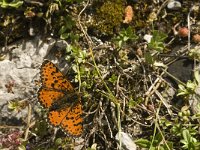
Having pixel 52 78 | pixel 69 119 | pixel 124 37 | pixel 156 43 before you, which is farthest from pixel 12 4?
pixel 156 43

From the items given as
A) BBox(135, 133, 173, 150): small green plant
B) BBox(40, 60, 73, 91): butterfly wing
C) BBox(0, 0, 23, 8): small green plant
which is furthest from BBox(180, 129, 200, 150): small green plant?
BBox(0, 0, 23, 8): small green plant

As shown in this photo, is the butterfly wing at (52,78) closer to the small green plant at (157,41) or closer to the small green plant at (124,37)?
the small green plant at (124,37)

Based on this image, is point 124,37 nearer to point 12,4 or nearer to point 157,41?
point 157,41

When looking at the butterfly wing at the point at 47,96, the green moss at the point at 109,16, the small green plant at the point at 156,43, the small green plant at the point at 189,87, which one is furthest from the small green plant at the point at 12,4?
the small green plant at the point at 189,87

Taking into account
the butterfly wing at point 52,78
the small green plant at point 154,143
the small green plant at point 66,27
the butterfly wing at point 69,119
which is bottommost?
the small green plant at point 154,143

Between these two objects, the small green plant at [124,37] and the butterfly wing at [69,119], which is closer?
the butterfly wing at [69,119]

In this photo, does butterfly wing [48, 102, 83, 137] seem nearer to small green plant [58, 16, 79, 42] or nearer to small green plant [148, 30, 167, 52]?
small green plant [58, 16, 79, 42]
